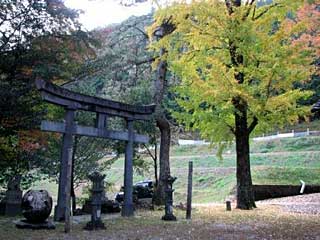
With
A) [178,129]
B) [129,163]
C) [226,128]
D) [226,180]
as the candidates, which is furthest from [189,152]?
[129,163]

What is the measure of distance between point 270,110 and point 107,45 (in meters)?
6.17

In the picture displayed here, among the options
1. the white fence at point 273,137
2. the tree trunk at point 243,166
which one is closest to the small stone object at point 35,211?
the tree trunk at point 243,166

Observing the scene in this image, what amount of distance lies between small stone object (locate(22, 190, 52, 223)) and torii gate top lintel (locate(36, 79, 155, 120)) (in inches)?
82.8

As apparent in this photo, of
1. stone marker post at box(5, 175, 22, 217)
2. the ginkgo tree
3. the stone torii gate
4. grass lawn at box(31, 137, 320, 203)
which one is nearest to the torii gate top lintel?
the stone torii gate

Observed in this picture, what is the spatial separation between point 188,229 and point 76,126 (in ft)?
11.7

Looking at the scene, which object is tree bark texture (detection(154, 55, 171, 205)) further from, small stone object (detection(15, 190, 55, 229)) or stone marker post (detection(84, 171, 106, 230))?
small stone object (detection(15, 190, 55, 229))

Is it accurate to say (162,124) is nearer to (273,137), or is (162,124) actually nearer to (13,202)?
(13,202)

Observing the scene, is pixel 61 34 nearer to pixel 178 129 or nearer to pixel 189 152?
pixel 178 129

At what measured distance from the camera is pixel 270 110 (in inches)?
478

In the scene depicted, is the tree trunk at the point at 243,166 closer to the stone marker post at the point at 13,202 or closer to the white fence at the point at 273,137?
the stone marker post at the point at 13,202

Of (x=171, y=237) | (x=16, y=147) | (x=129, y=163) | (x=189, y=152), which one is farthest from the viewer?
(x=189, y=152)

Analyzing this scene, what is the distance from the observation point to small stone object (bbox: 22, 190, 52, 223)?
26.5 feet

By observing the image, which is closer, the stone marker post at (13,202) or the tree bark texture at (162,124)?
the stone marker post at (13,202)

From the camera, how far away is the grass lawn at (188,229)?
7387mm
